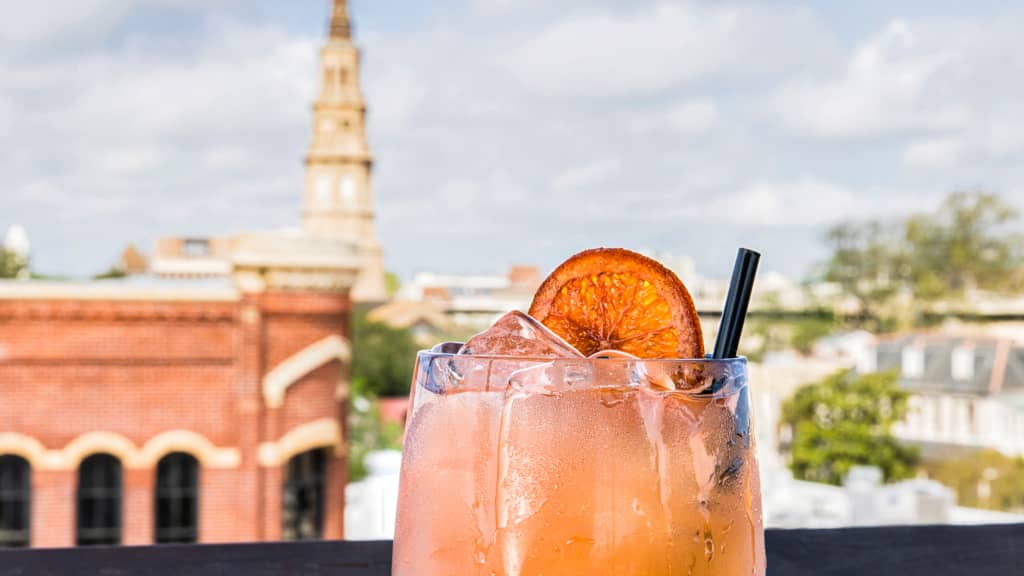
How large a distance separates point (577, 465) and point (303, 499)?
8.76 metres

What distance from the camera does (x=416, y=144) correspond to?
50.4m

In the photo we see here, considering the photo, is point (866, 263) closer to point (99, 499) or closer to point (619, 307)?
point (99, 499)

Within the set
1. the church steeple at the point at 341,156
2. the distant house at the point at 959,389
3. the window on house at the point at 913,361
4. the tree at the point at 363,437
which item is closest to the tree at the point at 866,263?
the distant house at the point at 959,389

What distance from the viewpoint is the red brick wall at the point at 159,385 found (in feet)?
25.9

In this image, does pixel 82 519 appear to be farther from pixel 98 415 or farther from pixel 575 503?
pixel 575 503

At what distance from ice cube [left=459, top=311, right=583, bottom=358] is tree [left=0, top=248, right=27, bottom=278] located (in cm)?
1362

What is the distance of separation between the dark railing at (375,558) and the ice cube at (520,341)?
0.22m

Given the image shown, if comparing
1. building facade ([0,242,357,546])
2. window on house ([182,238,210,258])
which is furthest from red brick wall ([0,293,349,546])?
window on house ([182,238,210,258])

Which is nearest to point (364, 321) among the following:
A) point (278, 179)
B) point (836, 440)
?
point (836, 440)

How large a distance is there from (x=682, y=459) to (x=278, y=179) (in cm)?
4644

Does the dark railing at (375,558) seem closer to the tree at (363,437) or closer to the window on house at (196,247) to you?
the tree at (363,437)

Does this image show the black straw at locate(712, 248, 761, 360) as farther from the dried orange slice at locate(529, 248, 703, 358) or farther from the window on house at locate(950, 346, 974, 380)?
the window on house at locate(950, 346, 974, 380)

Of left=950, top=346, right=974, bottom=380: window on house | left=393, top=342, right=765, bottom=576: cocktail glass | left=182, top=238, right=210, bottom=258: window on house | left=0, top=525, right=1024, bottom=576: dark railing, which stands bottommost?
left=0, top=525, right=1024, bottom=576: dark railing

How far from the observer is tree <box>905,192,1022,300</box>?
102ft
